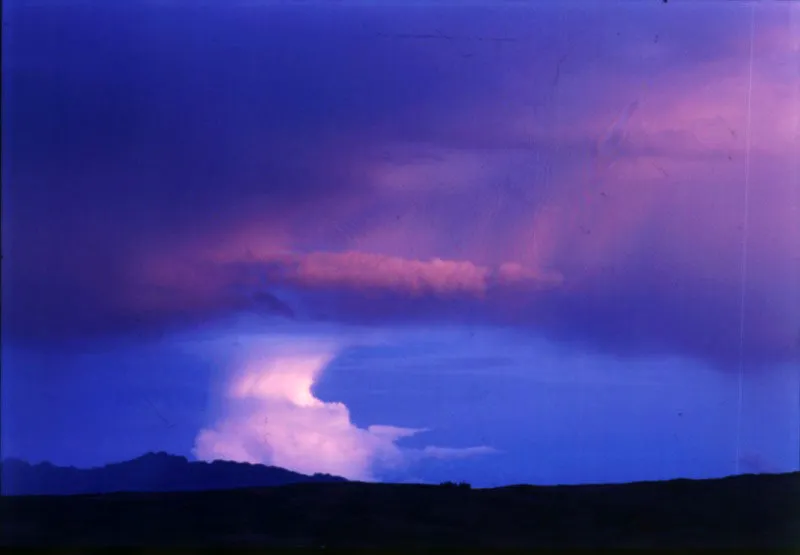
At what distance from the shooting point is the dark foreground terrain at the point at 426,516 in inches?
208

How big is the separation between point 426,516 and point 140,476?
62.8 inches

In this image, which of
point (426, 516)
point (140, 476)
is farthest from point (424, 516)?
point (140, 476)

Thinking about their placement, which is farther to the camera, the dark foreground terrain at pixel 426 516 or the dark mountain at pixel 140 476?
the dark mountain at pixel 140 476

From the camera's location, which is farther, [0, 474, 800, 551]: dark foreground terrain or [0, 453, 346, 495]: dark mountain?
[0, 453, 346, 495]: dark mountain

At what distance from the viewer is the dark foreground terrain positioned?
5.29 meters

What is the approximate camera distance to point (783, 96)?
18.7ft

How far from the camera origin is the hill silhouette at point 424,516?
17.3 feet

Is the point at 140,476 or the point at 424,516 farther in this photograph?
the point at 140,476

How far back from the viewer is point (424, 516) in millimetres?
5469

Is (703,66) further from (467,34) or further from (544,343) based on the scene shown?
(544,343)

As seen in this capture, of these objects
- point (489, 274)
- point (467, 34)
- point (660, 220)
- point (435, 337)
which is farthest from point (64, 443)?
point (660, 220)

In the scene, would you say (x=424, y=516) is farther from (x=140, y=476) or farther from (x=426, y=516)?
(x=140, y=476)

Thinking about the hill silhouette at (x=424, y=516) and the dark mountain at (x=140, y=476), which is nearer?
the hill silhouette at (x=424, y=516)

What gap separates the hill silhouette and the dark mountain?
36mm
